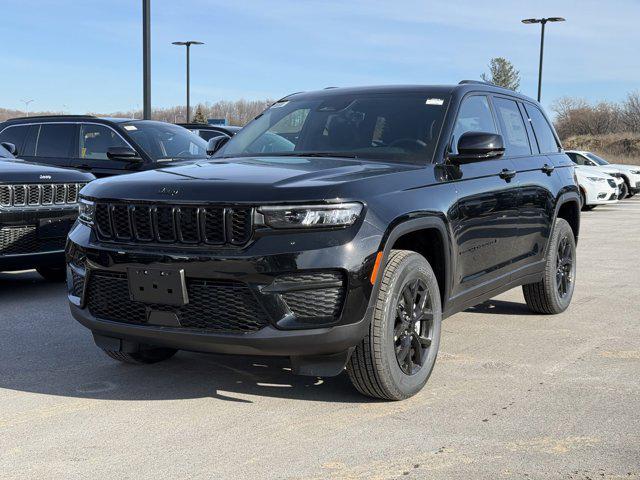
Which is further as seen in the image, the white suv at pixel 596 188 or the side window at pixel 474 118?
the white suv at pixel 596 188

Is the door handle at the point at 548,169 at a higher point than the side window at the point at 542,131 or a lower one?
lower

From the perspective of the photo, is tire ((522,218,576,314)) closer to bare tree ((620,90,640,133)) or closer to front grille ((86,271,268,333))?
front grille ((86,271,268,333))

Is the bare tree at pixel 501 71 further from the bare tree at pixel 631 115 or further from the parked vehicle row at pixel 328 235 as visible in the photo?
the parked vehicle row at pixel 328 235

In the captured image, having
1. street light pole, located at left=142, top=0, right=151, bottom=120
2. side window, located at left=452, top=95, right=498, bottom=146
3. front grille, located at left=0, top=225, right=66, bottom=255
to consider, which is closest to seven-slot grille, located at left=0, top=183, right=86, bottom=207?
front grille, located at left=0, top=225, right=66, bottom=255

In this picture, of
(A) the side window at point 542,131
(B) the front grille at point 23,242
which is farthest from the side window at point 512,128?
(B) the front grille at point 23,242

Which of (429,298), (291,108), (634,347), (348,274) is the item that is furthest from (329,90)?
(634,347)

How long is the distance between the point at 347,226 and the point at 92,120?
23.7ft

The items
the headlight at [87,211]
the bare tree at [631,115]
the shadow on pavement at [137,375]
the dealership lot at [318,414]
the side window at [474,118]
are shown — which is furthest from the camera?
the bare tree at [631,115]

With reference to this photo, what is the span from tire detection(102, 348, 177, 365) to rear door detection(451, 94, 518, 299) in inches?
73.0

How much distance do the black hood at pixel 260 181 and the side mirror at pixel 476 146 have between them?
34 cm

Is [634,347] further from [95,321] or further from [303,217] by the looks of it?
[95,321]

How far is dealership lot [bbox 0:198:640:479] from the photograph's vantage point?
3.59 m

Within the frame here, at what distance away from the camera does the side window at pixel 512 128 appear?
6.07 metres

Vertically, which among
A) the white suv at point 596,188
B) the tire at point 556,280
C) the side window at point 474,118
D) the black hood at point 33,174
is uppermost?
the side window at point 474,118
